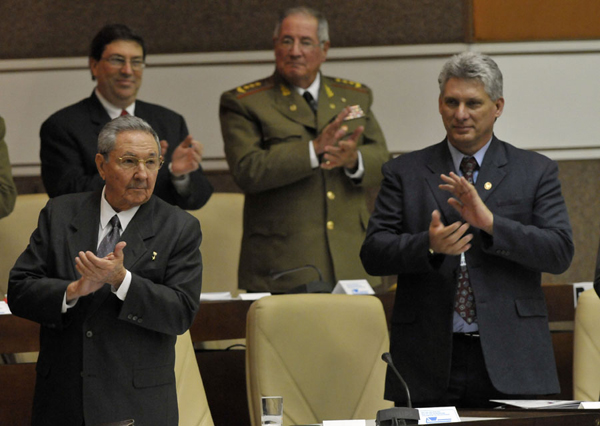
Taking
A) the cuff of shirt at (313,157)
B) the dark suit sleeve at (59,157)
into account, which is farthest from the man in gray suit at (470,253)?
the dark suit sleeve at (59,157)

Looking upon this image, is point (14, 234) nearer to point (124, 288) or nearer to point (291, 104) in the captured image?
point (291, 104)

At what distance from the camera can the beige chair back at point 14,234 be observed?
3.97 m

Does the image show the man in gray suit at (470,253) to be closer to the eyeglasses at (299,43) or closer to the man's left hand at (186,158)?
the man's left hand at (186,158)

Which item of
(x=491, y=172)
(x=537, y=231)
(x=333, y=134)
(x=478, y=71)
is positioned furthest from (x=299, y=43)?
(x=537, y=231)

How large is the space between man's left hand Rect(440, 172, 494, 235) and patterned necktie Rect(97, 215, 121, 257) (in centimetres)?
85

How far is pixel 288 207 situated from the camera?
143 inches

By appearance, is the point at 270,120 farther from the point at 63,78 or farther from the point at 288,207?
the point at 63,78

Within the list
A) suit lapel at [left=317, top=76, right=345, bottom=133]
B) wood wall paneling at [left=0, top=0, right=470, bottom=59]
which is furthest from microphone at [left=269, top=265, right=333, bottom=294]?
wood wall paneling at [left=0, top=0, right=470, bottom=59]

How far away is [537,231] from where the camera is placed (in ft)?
8.68

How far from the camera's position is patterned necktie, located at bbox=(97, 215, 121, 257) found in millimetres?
2516

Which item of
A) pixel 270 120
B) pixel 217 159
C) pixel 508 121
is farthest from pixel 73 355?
pixel 508 121

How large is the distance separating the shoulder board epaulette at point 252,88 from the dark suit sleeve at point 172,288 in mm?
1202

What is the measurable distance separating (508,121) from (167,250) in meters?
2.79

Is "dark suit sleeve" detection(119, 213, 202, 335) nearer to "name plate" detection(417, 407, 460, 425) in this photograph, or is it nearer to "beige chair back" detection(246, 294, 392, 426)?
"beige chair back" detection(246, 294, 392, 426)
